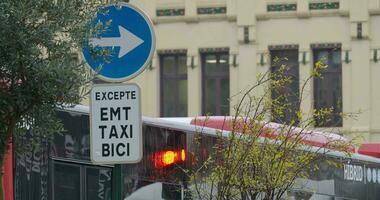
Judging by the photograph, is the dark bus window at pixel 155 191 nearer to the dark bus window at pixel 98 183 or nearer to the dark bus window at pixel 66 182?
the dark bus window at pixel 98 183

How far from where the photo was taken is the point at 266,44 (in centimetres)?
4053

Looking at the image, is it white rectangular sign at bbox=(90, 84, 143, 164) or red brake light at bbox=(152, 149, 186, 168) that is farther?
red brake light at bbox=(152, 149, 186, 168)

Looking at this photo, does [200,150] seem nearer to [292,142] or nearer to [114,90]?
[292,142]

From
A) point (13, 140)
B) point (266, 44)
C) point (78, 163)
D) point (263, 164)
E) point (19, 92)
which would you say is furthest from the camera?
point (266, 44)

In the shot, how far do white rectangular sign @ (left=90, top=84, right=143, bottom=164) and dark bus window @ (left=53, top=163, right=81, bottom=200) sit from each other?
124 inches

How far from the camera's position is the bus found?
34.8 feet

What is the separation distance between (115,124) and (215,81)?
33433 millimetres

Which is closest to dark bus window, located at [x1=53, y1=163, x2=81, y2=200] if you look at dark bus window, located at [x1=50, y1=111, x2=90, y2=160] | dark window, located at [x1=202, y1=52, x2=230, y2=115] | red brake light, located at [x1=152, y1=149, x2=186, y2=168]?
dark bus window, located at [x1=50, y1=111, x2=90, y2=160]

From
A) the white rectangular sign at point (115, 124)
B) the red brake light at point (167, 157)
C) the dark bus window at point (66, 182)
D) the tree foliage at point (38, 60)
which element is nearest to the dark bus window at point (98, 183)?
the dark bus window at point (66, 182)

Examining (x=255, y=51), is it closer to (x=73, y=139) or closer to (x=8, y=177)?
(x=73, y=139)

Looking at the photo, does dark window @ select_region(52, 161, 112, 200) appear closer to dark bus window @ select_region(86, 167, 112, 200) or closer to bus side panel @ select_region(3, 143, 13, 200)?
dark bus window @ select_region(86, 167, 112, 200)

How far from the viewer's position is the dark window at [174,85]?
136 ft

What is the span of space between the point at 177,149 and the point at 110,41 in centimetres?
502

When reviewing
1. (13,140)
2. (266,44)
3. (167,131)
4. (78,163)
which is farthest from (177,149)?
(266,44)
